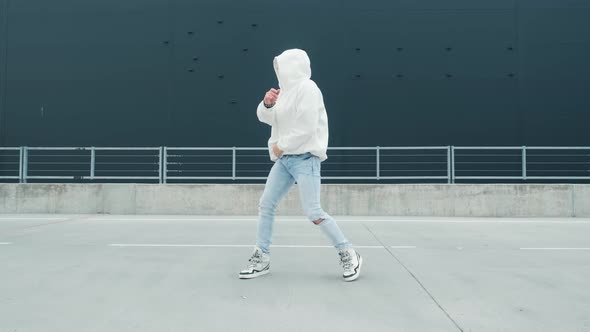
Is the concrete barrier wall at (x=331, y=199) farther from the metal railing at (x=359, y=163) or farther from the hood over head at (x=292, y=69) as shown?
the hood over head at (x=292, y=69)

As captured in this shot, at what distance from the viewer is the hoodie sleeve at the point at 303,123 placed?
2756mm

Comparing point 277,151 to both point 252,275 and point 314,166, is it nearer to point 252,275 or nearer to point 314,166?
point 314,166

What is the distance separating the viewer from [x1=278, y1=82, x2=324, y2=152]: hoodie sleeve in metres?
2.76

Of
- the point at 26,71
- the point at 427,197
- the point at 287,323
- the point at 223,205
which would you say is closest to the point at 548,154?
the point at 427,197

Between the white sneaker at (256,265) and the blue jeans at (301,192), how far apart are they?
41 millimetres

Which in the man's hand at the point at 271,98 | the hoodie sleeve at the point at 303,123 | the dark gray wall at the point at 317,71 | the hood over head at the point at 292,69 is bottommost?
the hoodie sleeve at the point at 303,123

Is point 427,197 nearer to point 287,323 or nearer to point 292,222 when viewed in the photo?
point 292,222

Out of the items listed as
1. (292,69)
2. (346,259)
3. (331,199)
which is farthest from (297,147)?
(331,199)

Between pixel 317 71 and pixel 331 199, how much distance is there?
3.30 meters

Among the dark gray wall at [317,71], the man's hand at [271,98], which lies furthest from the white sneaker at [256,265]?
the dark gray wall at [317,71]

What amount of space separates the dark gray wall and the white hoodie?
6.67m

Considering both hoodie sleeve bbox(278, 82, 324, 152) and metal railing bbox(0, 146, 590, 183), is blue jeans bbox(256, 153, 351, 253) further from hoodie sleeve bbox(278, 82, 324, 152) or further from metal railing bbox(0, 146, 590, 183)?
metal railing bbox(0, 146, 590, 183)

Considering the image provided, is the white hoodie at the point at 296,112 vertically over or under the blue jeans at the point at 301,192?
over

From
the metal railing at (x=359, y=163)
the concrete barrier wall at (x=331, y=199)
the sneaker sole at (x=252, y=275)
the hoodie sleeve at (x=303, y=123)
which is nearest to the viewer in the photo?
the hoodie sleeve at (x=303, y=123)
